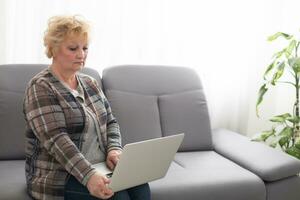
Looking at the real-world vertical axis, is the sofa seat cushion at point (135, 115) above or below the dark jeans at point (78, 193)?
above

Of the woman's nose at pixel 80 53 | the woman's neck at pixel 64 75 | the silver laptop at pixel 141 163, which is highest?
the woman's nose at pixel 80 53

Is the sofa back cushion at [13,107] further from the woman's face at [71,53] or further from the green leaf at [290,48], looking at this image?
the green leaf at [290,48]

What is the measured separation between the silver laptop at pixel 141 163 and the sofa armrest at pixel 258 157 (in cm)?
59

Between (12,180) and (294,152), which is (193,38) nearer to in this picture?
(294,152)

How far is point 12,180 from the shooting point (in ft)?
5.81

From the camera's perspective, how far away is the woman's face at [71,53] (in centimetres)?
168

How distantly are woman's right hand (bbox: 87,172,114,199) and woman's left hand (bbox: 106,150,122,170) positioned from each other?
7.6 inches

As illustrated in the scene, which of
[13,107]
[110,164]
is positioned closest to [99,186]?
[110,164]

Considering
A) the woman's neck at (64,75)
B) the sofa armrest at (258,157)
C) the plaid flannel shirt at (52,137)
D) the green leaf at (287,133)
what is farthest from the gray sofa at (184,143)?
the woman's neck at (64,75)

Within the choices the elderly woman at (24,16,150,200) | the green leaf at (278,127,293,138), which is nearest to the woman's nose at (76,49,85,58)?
the elderly woman at (24,16,150,200)

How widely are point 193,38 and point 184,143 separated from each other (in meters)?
0.73

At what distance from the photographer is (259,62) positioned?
2.87m

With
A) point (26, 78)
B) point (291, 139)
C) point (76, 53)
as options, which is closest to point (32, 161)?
point (76, 53)

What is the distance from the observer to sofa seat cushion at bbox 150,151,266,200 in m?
1.84
